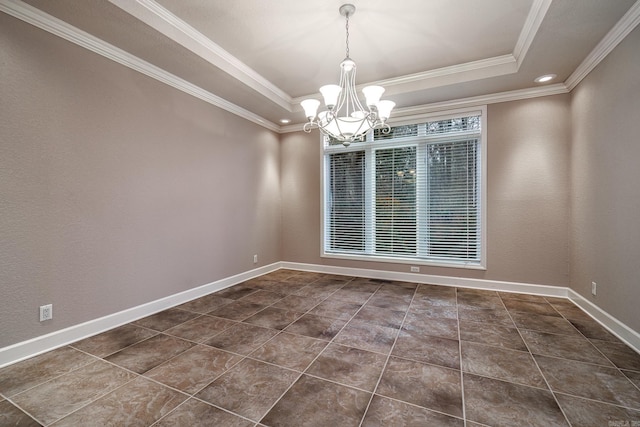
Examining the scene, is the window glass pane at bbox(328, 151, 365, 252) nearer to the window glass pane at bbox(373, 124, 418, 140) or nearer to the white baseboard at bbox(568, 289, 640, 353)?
the window glass pane at bbox(373, 124, 418, 140)

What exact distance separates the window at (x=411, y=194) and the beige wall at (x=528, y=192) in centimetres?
17

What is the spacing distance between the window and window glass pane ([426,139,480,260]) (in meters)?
0.01

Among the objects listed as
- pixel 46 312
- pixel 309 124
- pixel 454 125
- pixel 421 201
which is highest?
pixel 454 125

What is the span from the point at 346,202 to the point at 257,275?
1.99m

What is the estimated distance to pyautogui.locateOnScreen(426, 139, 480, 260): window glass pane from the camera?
4016 mm

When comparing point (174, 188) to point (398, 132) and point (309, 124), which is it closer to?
point (309, 124)

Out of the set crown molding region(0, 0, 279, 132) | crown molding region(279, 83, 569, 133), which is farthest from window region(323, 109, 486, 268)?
crown molding region(0, 0, 279, 132)

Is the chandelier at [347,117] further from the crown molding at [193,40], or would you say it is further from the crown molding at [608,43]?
the crown molding at [608,43]

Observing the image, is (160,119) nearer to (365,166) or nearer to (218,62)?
(218,62)

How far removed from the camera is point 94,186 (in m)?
2.55

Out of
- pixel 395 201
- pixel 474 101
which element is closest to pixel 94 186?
pixel 395 201

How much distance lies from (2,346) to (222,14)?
10.4ft

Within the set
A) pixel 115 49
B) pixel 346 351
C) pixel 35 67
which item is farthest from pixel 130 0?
pixel 346 351

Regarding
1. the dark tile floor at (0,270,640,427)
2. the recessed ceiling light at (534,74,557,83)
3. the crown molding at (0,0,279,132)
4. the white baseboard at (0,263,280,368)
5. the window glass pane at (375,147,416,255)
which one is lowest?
the dark tile floor at (0,270,640,427)
